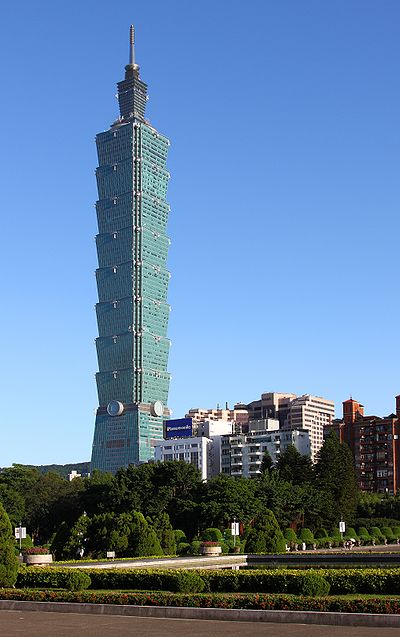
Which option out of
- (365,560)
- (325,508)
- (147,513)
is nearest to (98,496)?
(147,513)

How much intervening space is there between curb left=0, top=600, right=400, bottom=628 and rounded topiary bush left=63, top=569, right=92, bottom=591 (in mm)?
3512

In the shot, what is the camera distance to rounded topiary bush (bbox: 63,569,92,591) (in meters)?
33.5

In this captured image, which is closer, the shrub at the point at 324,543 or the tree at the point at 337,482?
the shrub at the point at 324,543

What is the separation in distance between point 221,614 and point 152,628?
2.50 metres

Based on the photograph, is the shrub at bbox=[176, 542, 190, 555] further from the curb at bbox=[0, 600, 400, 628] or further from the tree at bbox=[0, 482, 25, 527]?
the tree at bbox=[0, 482, 25, 527]

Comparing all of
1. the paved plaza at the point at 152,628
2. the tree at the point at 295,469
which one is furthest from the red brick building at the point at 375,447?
the paved plaza at the point at 152,628

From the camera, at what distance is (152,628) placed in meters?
24.2

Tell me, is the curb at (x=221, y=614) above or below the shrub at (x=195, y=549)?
above

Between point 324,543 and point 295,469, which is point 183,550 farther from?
point 295,469

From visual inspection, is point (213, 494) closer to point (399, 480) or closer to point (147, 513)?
point (147, 513)

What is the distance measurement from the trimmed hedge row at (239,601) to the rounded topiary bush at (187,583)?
2993 millimetres

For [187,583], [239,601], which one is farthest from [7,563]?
[239,601]

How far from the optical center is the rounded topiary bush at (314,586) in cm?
2911

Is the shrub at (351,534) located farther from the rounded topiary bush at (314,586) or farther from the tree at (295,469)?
the rounded topiary bush at (314,586)
